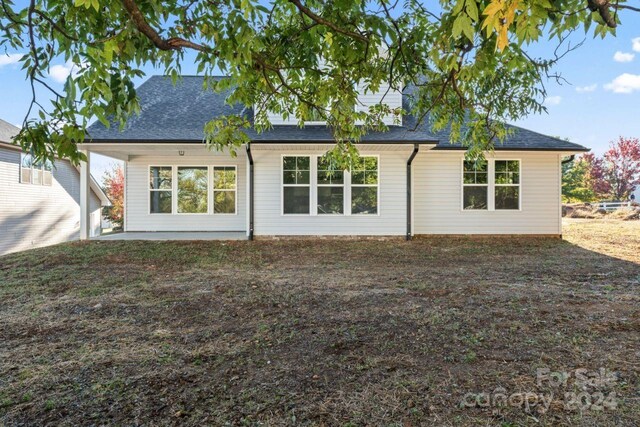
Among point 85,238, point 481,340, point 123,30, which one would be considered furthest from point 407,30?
point 85,238

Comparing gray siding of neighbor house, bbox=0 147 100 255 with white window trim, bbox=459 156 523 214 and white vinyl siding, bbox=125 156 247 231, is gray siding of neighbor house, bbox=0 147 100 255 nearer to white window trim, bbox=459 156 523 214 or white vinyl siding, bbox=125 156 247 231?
white vinyl siding, bbox=125 156 247 231

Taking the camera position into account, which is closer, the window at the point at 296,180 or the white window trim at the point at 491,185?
the window at the point at 296,180

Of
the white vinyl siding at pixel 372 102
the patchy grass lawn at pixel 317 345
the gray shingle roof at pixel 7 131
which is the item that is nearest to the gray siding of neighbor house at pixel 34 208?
the gray shingle roof at pixel 7 131

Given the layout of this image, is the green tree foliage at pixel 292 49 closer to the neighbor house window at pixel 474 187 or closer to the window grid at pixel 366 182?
the window grid at pixel 366 182

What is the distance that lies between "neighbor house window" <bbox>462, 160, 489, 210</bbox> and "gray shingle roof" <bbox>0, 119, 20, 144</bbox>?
1662cm

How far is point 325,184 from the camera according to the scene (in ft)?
33.7

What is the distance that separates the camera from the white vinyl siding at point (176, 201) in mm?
11664

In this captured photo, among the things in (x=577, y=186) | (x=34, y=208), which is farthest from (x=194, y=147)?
(x=577, y=186)

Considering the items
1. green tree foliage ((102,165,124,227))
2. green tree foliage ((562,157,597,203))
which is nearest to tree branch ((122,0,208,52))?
green tree foliage ((102,165,124,227))

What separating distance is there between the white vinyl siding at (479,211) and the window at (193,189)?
22.2 feet

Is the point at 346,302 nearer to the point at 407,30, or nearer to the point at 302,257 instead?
Answer: the point at 407,30

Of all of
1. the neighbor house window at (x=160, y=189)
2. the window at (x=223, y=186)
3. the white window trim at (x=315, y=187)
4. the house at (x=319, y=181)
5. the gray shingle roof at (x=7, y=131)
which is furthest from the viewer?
the gray shingle roof at (x=7, y=131)

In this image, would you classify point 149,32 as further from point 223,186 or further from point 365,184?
point 223,186

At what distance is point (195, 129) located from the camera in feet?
33.9
